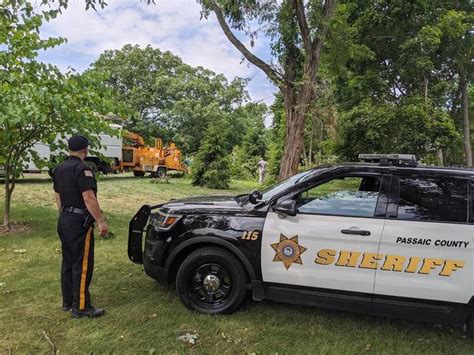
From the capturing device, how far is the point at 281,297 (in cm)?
413

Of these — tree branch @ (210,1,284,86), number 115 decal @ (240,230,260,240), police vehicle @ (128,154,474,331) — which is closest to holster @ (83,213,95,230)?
police vehicle @ (128,154,474,331)

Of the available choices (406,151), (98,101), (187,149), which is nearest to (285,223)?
(98,101)

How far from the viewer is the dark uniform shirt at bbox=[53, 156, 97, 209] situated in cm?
401

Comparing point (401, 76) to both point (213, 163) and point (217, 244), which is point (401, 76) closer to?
point (213, 163)

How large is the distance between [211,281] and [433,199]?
7.65ft

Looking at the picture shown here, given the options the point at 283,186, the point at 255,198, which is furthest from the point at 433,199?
the point at 255,198

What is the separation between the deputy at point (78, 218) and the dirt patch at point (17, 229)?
4182 mm

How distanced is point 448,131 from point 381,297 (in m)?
15.4

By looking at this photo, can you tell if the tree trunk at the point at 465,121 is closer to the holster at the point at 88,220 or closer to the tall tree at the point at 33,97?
the tall tree at the point at 33,97

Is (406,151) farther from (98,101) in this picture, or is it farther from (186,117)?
(186,117)

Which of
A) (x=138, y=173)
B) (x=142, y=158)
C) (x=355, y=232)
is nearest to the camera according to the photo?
(x=355, y=232)

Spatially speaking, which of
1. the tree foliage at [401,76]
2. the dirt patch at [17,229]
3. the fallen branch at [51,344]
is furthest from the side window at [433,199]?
the tree foliage at [401,76]

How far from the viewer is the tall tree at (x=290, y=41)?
1019 centimetres

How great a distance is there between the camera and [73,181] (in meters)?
4.04
